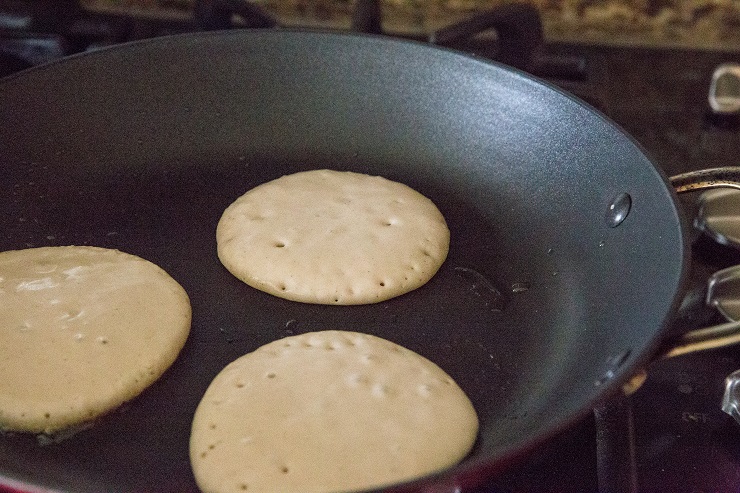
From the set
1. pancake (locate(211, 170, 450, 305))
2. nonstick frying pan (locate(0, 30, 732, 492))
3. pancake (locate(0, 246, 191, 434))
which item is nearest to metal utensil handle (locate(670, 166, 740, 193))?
nonstick frying pan (locate(0, 30, 732, 492))

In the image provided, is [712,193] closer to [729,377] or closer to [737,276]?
[737,276]

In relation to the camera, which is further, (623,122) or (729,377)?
(623,122)

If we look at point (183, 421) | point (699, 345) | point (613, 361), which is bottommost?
point (183, 421)

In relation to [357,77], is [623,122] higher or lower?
lower

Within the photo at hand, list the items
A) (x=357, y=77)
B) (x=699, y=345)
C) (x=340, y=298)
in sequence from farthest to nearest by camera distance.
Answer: (x=357, y=77), (x=340, y=298), (x=699, y=345)

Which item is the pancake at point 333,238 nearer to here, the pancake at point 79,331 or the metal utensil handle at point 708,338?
the pancake at point 79,331

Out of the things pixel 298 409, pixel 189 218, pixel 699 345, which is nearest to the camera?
pixel 699 345

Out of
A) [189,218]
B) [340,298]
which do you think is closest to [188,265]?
[189,218]
